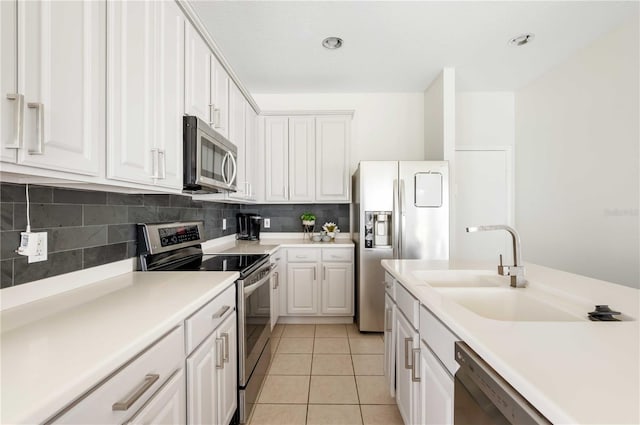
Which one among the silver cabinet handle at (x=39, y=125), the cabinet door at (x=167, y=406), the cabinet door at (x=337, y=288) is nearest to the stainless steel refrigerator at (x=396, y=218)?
the cabinet door at (x=337, y=288)

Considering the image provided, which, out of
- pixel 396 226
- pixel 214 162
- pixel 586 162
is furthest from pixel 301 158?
pixel 586 162

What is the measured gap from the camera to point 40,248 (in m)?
1.08

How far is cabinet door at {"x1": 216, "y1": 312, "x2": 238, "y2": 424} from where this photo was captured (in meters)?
1.44

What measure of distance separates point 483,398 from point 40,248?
153cm

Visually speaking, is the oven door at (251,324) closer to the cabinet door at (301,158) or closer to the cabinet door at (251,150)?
the cabinet door at (251,150)

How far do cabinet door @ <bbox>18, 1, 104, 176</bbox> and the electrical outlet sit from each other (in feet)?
1.04

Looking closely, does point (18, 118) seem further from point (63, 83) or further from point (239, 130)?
point (239, 130)

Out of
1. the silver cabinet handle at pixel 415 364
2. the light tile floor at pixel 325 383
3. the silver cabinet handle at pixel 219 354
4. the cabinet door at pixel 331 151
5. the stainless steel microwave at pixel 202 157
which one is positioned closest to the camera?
the silver cabinet handle at pixel 415 364

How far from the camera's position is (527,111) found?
3.49 metres

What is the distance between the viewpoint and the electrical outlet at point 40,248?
3.43ft

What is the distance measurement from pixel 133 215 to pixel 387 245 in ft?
7.33

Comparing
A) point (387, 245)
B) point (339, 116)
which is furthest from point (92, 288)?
point (339, 116)

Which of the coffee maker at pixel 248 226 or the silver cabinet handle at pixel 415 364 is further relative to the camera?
the coffee maker at pixel 248 226

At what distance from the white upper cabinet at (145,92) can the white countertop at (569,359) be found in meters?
1.33
